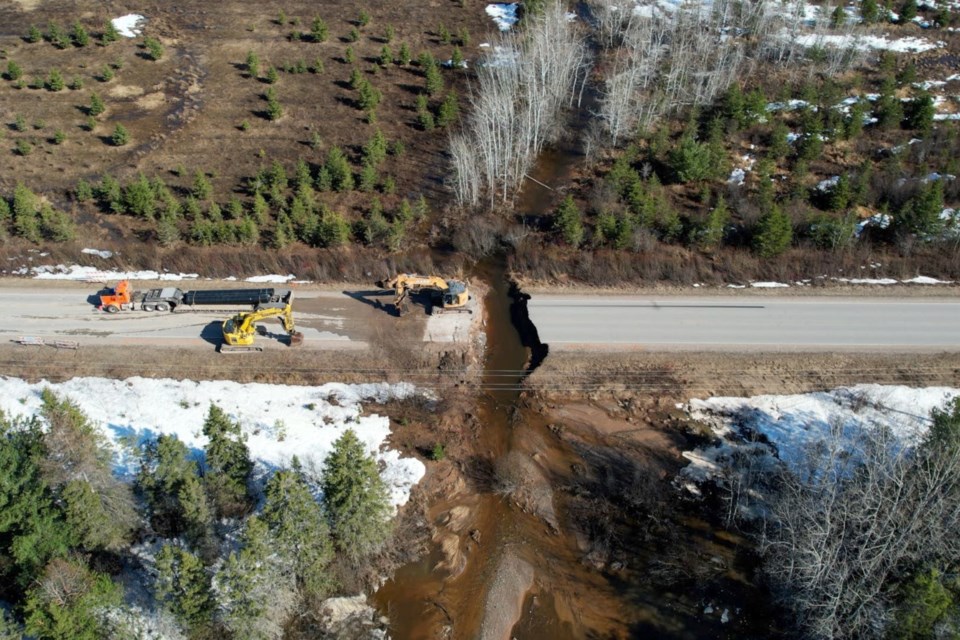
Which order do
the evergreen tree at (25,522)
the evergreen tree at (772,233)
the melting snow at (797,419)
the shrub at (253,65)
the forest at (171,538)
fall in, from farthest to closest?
the shrub at (253,65) < the evergreen tree at (772,233) < the melting snow at (797,419) < the evergreen tree at (25,522) < the forest at (171,538)

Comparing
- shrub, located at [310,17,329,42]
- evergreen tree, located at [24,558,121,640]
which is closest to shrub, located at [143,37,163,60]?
shrub, located at [310,17,329,42]

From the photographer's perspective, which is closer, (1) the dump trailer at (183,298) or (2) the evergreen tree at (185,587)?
(2) the evergreen tree at (185,587)

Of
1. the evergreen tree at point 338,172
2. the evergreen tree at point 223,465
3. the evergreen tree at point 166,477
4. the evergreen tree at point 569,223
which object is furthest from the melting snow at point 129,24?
the evergreen tree at point 223,465

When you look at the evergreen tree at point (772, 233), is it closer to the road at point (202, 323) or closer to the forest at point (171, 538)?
the road at point (202, 323)

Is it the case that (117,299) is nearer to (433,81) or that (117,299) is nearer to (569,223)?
(569,223)

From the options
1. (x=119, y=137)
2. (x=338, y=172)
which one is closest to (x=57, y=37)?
(x=119, y=137)

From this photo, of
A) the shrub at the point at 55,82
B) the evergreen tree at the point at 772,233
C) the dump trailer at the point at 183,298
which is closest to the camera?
the dump trailer at the point at 183,298

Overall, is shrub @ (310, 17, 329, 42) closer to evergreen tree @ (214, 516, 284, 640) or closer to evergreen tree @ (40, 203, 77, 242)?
evergreen tree @ (40, 203, 77, 242)
